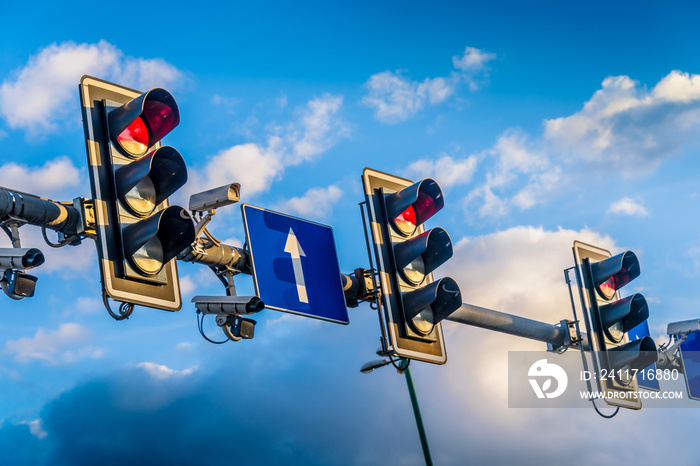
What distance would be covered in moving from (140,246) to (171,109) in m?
0.89

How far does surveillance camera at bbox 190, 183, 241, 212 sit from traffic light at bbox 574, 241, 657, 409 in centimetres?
362

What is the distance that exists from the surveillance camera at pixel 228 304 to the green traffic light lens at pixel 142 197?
6.06 ft

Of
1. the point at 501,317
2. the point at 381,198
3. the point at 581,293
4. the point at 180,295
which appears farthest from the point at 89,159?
the point at 581,293

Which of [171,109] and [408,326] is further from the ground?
[171,109]

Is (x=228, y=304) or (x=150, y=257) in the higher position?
(x=228, y=304)

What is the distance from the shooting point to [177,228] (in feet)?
16.7

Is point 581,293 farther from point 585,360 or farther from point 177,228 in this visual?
point 177,228

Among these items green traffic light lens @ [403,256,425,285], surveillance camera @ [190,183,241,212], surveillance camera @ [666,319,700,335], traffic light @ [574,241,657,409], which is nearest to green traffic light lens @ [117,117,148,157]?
surveillance camera @ [190,183,241,212]

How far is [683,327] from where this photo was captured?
457 inches

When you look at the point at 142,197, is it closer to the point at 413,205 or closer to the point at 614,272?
the point at 413,205

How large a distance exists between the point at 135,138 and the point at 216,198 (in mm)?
1402

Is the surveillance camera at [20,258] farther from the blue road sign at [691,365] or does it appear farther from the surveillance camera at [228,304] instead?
the blue road sign at [691,365]

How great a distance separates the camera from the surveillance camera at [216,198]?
6746mm

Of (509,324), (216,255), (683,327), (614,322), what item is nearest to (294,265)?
(216,255)
